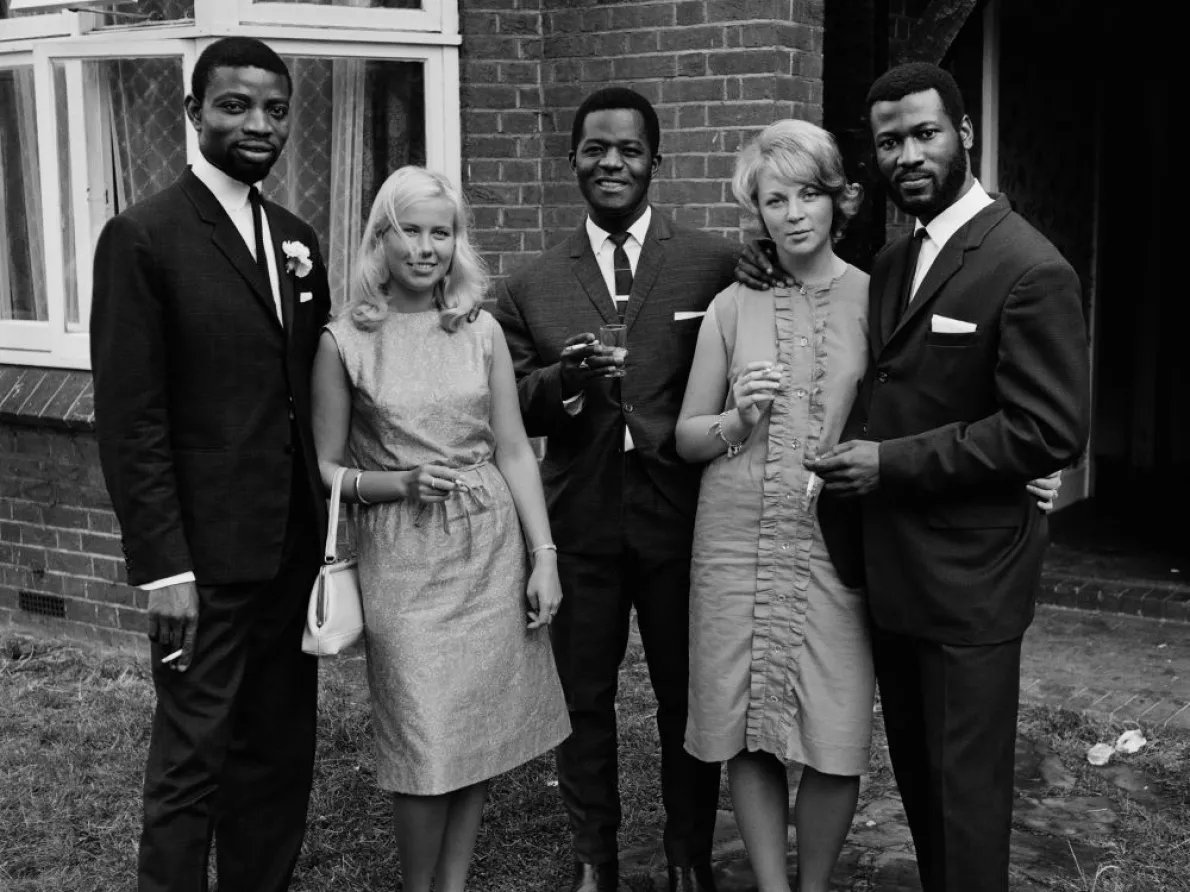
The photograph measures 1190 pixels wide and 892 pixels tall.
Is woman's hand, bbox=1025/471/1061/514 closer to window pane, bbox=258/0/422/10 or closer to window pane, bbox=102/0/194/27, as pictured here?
window pane, bbox=258/0/422/10

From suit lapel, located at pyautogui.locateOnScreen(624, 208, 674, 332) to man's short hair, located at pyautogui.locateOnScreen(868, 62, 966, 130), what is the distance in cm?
90

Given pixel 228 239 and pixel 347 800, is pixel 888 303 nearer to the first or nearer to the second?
pixel 228 239

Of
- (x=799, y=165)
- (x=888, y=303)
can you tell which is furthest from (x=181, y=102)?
(x=888, y=303)

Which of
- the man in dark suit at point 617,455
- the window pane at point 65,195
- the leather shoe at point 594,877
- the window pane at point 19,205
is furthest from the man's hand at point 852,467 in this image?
the window pane at point 19,205

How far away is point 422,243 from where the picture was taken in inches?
148

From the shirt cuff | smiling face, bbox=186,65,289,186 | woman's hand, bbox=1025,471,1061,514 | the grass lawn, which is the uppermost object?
smiling face, bbox=186,65,289,186

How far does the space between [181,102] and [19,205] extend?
1.32m

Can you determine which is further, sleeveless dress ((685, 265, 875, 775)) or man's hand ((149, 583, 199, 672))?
sleeveless dress ((685, 265, 875, 775))

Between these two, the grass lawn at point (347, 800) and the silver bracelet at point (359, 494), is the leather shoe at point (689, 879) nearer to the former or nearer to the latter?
the grass lawn at point (347, 800)

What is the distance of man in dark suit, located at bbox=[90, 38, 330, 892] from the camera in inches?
137

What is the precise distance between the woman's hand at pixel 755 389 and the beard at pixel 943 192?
495 millimetres

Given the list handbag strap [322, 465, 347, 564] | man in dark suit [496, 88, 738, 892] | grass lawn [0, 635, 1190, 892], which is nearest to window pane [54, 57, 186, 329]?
grass lawn [0, 635, 1190, 892]

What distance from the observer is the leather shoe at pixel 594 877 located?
170 inches

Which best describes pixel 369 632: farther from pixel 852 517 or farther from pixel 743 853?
pixel 743 853
